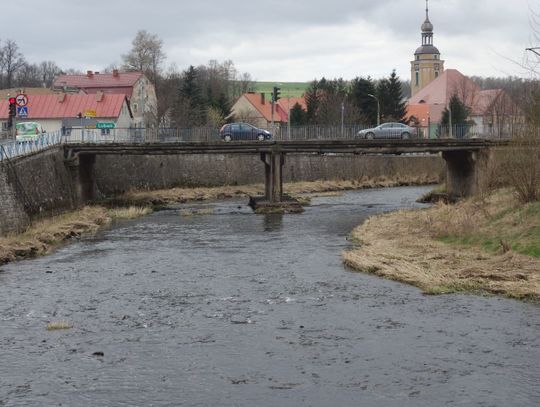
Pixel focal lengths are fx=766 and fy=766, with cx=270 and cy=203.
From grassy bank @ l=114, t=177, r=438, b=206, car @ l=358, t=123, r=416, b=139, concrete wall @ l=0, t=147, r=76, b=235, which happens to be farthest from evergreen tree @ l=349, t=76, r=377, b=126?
concrete wall @ l=0, t=147, r=76, b=235

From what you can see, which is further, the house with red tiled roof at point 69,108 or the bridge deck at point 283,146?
the house with red tiled roof at point 69,108

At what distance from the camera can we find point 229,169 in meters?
74.5

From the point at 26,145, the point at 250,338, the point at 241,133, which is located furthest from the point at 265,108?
the point at 250,338

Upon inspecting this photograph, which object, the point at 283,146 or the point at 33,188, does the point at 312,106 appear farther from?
the point at 33,188

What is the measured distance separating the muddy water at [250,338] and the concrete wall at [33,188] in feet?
25.9

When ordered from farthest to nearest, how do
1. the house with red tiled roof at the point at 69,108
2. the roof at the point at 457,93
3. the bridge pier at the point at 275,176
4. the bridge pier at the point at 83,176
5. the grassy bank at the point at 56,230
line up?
the roof at the point at 457,93
the house with red tiled roof at the point at 69,108
the bridge pier at the point at 275,176
the bridge pier at the point at 83,176
the grassy bank at the point at 56,230

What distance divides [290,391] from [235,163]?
60.9 meters

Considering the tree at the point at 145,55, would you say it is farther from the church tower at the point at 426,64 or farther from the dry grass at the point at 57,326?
the dry grass at the point at 57,326

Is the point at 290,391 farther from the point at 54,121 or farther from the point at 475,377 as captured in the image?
the point at 54,121

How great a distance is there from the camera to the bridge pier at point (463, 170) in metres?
53.8

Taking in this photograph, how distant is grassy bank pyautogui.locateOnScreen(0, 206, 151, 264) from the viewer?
3150 centimetres

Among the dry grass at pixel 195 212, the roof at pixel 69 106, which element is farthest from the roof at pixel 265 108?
the dry grass at pixel 195 212

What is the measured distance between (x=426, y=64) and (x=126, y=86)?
75254 mm

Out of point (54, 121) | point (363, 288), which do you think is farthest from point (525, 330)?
point (54, 121)
